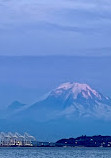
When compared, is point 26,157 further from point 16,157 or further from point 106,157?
point 106,157

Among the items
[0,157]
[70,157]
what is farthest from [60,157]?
[0,157]

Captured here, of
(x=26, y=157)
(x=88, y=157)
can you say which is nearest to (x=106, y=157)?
(x=88, y=157)

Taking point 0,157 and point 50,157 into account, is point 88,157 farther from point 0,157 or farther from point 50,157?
point 0,157

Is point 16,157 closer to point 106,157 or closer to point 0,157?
point 0,157


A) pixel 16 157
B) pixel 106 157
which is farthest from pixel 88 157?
pixel 16 157

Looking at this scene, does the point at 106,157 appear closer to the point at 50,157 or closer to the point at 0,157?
the point at 50,157
